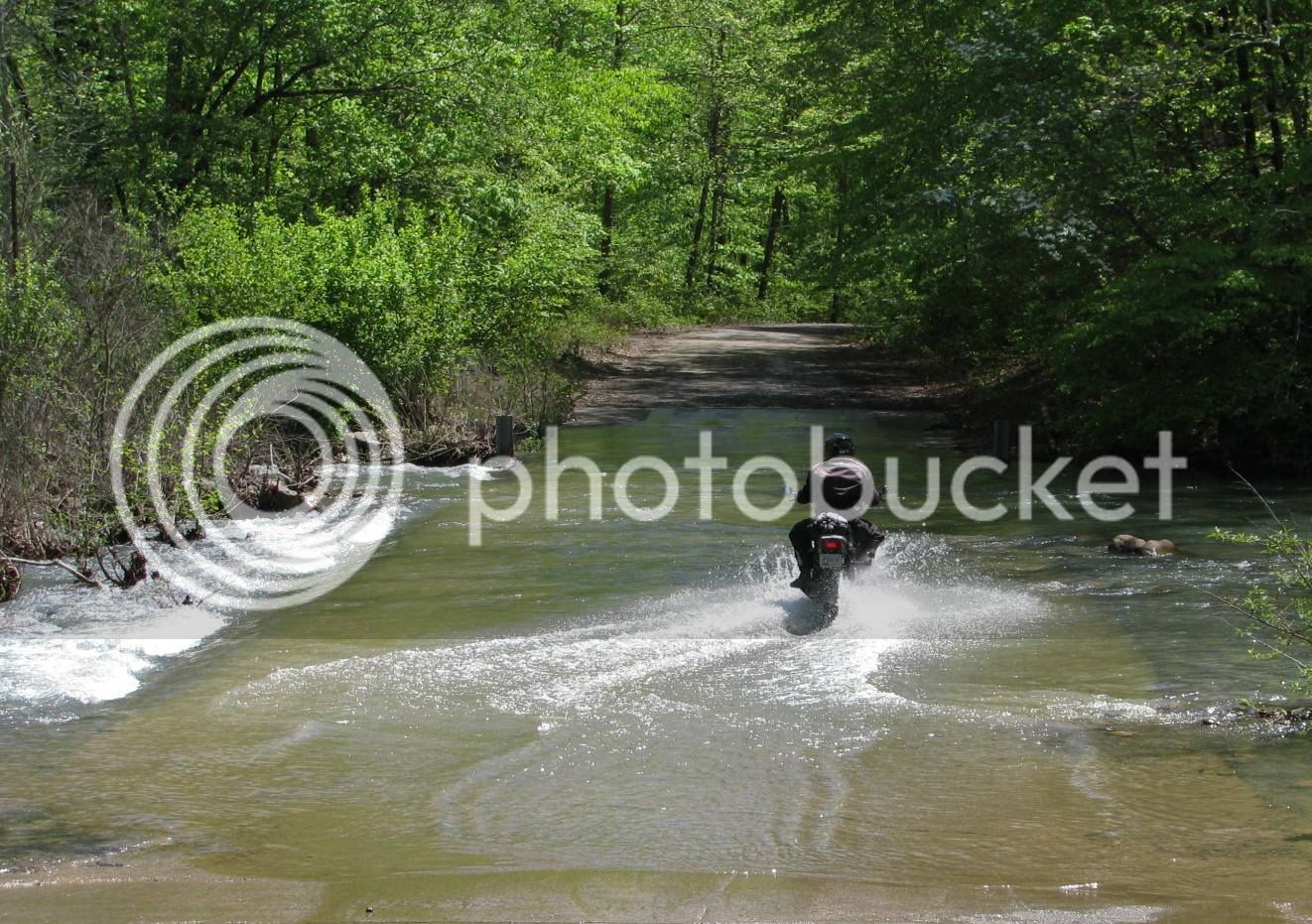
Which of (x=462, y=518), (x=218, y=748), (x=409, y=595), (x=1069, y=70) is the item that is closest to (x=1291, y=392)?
(x=1069, y=70)

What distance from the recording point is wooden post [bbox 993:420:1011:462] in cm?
2084

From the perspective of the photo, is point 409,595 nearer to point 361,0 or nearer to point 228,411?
point 228,411

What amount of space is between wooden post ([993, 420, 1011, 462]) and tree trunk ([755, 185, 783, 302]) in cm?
3992

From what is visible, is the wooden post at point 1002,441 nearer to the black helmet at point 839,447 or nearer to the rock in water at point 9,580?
the black helmet at point 839,447

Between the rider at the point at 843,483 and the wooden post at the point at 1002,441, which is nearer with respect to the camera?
the rider at the point at 843,483

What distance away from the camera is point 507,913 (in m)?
5.52

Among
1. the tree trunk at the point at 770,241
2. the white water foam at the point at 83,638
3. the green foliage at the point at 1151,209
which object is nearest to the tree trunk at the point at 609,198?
the tree trunk at the point at 770,241

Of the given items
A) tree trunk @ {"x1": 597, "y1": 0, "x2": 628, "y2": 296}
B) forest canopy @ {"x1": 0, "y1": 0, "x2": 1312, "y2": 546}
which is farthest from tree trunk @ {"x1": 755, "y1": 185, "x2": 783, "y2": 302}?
forest canopy @ {"x1": 0, "y1": 0, "x2": 1312, "y2": 546}

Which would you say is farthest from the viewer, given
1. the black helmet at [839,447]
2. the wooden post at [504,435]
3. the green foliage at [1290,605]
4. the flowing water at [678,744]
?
the wooden post at [504,435]

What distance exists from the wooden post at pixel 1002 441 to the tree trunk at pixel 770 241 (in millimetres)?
39924

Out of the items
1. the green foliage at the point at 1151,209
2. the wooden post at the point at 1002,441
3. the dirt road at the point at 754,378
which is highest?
the green foliage at the point at 1151,209

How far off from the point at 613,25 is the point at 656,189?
1154 cm

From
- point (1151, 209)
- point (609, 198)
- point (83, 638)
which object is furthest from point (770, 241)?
point (83, 638)

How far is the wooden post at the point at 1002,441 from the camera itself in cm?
2084
